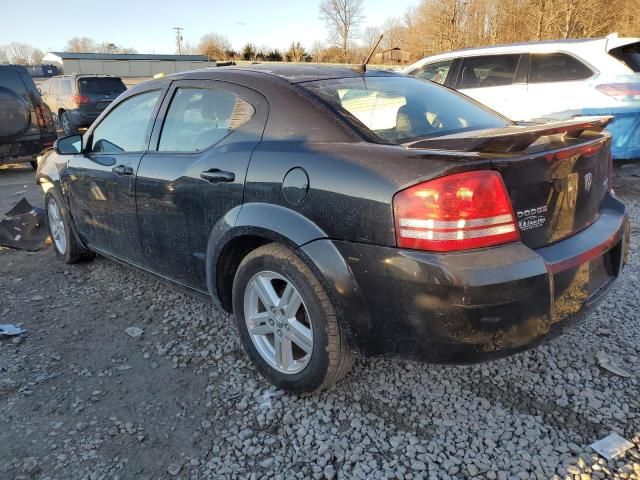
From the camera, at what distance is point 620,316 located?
10.6ft

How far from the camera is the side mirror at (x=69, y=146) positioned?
4.00 m

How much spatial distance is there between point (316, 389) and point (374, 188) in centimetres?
105

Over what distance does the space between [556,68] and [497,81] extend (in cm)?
85

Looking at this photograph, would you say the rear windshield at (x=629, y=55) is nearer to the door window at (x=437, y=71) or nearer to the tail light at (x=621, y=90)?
the tail light at (x=621, y=90)

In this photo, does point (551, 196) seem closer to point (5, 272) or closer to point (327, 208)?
point (327, 208)

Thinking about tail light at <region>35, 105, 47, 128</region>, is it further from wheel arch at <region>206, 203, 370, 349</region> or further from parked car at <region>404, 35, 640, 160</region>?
wheel arch at <region>206, 203, 370, 349</region>

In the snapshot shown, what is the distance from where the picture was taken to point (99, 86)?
601 inches

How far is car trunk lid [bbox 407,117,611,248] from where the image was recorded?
198cm

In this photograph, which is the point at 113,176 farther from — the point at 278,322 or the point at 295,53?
the point at 295,53

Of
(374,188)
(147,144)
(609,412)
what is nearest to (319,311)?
(374,188)

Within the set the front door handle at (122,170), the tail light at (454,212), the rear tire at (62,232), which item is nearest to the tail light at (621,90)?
the tail light at (454,212)

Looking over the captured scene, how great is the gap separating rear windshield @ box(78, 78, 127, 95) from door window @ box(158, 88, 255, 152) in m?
13.8

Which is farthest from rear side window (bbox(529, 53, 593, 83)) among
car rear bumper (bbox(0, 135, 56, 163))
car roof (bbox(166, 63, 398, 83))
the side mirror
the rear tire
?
car rear bumper (bbox(0, 135, 56, 163))

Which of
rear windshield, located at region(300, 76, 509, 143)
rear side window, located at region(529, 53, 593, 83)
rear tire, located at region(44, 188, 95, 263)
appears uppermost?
rear side window, located at region(529, 53, 593, 83)
